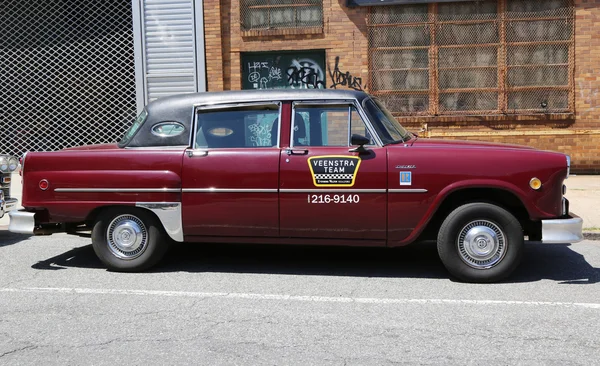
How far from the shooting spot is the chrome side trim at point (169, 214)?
20.3 feet

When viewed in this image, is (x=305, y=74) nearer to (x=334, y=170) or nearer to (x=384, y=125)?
(x=384, y=125)

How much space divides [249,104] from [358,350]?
2.83m

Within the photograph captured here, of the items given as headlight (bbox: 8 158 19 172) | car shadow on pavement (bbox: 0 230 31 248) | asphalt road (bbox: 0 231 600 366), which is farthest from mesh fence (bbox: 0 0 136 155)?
asphalt road (bbox: 0 231 600 366)

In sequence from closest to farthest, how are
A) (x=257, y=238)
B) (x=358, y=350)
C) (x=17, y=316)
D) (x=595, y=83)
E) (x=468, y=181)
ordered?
1. (x=358, y=350)
2. (x=17, y=316)
3. (x=468, y=181)
4. (x=257, y=238)
5. (x=595, y=83)

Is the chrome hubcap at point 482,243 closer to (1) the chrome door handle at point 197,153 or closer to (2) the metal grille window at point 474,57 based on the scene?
(1) the chrome door handle at point 197,153

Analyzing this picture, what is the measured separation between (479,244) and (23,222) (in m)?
4.17

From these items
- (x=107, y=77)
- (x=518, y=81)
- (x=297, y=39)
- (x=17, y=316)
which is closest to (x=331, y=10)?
(x=297, y=39)

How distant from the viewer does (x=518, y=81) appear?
42.4 ft

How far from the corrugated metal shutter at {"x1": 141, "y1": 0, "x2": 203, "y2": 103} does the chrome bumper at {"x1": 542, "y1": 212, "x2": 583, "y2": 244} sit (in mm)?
9115

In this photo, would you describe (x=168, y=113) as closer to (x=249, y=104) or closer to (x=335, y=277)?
(x=249, y=104)

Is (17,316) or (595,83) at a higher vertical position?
(595,83)

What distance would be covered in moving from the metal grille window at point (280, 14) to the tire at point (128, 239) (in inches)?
306

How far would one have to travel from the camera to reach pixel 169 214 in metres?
6.20

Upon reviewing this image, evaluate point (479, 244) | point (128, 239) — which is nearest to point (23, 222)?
point (128, 239)
